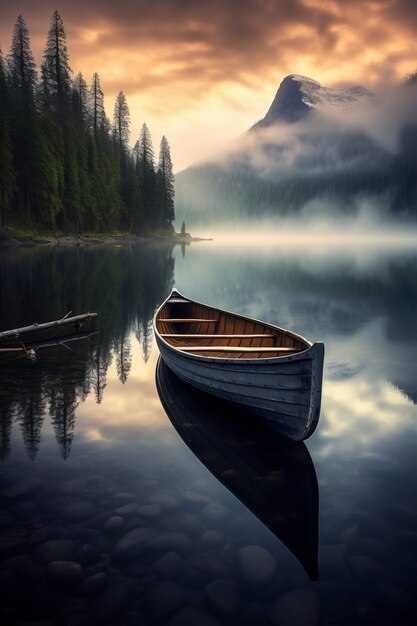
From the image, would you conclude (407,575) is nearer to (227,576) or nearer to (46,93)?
(227,576)

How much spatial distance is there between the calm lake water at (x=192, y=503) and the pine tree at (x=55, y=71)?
2761 inches

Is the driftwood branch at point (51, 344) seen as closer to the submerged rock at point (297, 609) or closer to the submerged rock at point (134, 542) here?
the submerged rock at point (134, 542)

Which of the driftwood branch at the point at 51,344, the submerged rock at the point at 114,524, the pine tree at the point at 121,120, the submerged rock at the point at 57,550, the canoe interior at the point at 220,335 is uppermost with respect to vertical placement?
the pine tree at the point at 121,120

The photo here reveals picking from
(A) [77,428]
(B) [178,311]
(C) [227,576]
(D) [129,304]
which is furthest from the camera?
(D) [129,304]

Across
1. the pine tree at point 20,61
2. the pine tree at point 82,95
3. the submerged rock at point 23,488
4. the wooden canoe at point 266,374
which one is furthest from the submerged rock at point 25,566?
the pine tree at point 82,95

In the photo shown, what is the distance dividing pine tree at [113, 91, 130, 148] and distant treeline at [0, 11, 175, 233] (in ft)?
0.63

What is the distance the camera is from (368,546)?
542 centimetres

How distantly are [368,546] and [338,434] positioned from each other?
3.57 m

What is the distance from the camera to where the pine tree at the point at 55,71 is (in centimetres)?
6888

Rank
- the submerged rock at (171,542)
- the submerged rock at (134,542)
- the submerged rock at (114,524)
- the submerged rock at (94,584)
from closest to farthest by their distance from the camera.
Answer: the submerged rock at (94,584) < the submerged rock at (134,542) < the submerged rock at (171,542) < the submerged rock at (114,524)

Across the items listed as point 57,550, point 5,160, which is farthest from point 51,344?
point 5,160

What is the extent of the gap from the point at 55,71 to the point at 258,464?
80507 mm

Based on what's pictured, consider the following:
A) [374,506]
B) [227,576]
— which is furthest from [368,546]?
[227,576]

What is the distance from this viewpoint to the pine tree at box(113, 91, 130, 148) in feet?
287
